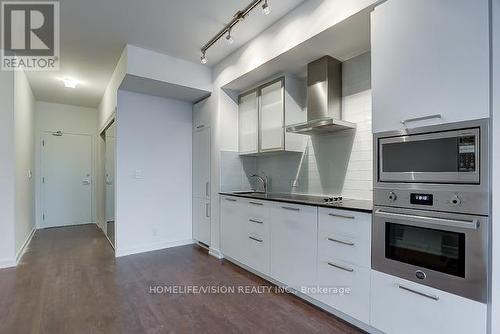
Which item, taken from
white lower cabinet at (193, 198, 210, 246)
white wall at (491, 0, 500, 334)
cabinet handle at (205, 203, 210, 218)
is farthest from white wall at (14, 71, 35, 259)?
white wall at (491, 0, 500, 334)

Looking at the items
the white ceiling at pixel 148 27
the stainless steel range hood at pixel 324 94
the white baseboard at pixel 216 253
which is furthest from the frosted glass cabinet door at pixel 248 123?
the white baseboard at pixel 216 253

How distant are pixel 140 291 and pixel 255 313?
1248 millimetres

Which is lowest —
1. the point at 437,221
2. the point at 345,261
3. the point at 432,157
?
the point at 345,261

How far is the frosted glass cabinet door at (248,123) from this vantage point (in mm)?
3651

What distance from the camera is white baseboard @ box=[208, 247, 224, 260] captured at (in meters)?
3.74

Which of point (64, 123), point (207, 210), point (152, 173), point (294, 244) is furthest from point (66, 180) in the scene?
point (294, 244)

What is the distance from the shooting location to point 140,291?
2.72 m

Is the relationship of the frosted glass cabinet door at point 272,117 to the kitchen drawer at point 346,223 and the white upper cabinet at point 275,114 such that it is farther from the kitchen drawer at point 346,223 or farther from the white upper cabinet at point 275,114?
the kitchen drawer at point 346,223

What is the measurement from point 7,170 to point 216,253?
296 cm

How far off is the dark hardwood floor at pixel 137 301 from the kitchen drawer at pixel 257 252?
6.2 inches

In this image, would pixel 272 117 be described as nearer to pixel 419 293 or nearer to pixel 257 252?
pixel 257 252

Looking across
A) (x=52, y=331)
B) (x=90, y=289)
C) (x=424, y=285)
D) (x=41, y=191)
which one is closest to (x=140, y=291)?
(x=90, y=289)

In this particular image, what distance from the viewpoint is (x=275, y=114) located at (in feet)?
10.9

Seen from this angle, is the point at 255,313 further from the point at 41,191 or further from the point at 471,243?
the point at 41,191
